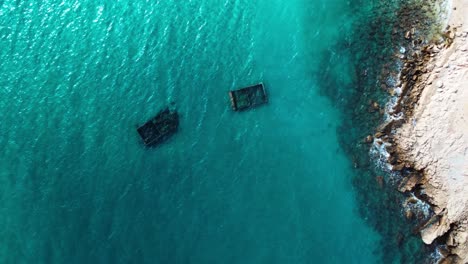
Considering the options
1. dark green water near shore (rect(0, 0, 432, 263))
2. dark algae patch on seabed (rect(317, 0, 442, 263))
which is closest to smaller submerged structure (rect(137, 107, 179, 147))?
dark green water near shore (rect(0, 0, 432, 263))

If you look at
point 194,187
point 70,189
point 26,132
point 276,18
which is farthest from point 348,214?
point 26,132

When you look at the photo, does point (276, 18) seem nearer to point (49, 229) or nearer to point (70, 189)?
point (70, 189)

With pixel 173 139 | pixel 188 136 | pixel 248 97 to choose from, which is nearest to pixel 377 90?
pixel 248 97

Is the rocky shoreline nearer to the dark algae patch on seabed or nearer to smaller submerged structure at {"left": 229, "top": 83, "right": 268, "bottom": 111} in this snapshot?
the dark algae patch on seabed

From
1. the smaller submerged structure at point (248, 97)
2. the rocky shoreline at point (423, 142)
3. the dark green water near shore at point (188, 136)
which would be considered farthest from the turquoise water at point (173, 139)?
the rocky shoreline at point (423, 142)

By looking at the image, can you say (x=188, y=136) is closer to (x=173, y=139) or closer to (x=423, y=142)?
(x=173, y=139)
